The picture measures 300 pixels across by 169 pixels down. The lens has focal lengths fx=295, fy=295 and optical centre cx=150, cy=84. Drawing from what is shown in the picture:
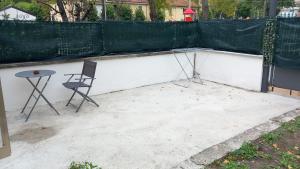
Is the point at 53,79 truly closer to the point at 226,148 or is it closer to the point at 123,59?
the point at 123,59

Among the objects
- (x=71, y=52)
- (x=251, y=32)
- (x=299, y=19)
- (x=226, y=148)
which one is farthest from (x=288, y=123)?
(x=71, y=52)

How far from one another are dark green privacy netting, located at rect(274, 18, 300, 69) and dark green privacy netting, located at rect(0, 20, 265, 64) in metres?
0.42

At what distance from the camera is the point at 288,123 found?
4734 millimetres

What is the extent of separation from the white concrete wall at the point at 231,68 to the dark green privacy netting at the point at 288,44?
44cm

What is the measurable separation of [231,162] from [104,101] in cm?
331

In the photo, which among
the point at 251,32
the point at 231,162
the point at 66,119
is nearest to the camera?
the point at 231,162

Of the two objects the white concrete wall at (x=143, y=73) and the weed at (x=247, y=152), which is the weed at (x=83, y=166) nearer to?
the weed at (x=247, y=152)

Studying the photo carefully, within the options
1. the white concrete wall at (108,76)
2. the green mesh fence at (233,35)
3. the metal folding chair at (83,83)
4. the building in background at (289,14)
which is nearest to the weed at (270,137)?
the green mesh fence at (233,35)

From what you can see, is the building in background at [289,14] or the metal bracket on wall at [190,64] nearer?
the building in background at [289,14]

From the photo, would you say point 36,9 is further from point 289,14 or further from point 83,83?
point 83,83

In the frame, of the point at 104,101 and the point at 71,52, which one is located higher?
the point at 71,52

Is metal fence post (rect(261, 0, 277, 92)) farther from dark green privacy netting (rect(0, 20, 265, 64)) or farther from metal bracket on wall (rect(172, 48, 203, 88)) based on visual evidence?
metal bracket on wall (rect(172, 48, 203, 88))

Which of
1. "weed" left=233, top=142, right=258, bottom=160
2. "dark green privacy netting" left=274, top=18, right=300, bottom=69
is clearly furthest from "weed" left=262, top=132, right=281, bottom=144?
"dark green privacy netting" left=274, top=18, right=300, bottom=69

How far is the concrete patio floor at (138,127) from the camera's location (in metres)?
3.67
